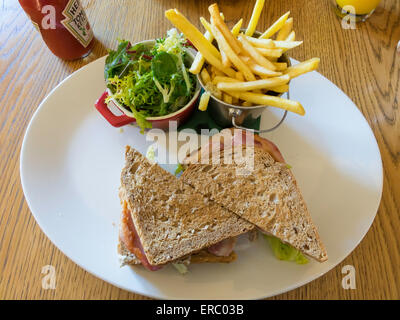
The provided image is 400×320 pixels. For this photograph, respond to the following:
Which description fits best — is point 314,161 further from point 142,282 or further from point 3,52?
point 3,52

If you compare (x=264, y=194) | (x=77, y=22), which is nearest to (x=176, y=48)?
(x=77, y=22)

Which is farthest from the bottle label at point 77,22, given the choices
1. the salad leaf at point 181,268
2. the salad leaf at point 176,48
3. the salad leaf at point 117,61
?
the salad leaf at point 181,268

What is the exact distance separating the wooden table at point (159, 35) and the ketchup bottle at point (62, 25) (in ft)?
0.29

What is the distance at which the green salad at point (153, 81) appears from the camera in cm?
136

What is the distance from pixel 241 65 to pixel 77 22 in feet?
3.77

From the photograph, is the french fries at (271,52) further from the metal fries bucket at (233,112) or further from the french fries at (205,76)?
the french fries at (205,76)

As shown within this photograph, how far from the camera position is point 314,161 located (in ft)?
4.78

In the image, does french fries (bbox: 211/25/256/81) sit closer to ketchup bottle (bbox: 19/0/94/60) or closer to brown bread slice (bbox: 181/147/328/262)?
brown bread slice (bbox: 181/147/328/262)

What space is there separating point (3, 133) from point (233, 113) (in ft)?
4.47

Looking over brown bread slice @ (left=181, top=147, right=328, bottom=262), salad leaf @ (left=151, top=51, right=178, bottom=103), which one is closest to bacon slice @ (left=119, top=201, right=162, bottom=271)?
brown bread slice @ (left=181, top=147, right=328, bottom=262)

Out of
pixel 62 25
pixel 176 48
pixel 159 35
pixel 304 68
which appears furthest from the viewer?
pixel 159 35

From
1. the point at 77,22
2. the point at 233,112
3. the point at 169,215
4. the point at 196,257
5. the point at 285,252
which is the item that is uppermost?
the point at 77,22

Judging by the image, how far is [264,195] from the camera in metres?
1.29

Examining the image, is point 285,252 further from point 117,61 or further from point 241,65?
point 117,61
